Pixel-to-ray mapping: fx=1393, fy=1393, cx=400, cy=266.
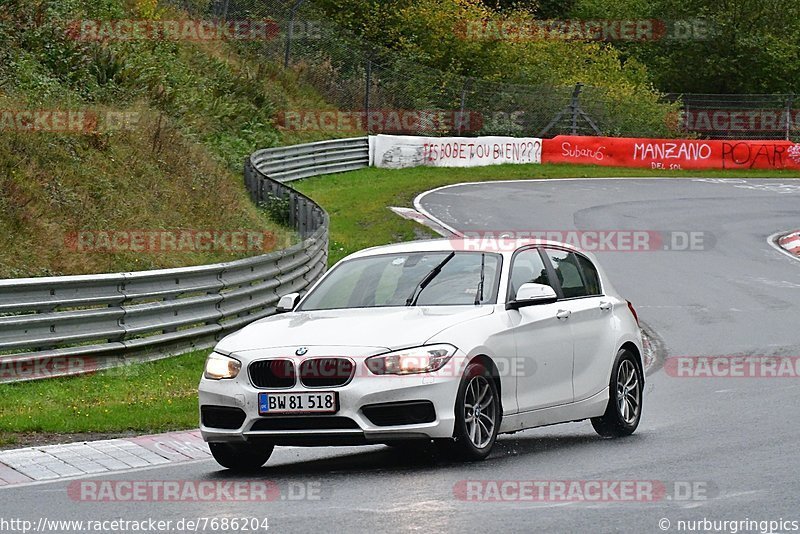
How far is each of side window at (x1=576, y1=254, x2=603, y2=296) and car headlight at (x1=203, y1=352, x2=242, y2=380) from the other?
3.42 m

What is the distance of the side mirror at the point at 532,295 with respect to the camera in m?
9.91

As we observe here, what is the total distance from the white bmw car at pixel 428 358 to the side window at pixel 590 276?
2 cm

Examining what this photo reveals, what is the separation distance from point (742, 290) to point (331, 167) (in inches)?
735

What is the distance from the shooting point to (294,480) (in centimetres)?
900

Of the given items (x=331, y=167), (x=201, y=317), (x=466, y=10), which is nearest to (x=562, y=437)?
(x=201, y=317)

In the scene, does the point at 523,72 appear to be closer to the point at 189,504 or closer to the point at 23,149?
the point at 23,149

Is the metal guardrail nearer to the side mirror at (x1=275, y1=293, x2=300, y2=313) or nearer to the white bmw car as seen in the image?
the side mirror at (x1=275, y1=293, x2=300, y2=313)

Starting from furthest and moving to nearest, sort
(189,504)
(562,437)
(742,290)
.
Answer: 1. (742,290)
2. (562,437)
3. (189,504)

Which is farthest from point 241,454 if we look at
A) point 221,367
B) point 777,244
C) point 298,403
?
point 777,244

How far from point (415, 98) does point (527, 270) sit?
123 ft

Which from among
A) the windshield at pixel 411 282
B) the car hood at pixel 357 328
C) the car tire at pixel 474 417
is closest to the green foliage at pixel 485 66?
the windshield at pixel 411 282

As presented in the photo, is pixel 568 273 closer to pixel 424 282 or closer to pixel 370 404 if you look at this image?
pixel 424 282

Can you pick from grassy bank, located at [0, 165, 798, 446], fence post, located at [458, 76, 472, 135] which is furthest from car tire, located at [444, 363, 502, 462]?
fence post, located at [458, 76, 472, 135]

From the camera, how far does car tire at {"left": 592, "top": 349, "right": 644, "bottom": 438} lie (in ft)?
37.1
